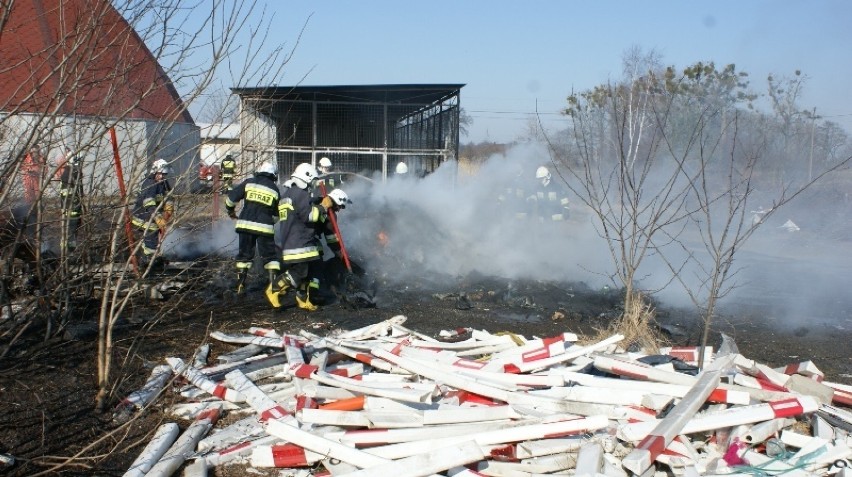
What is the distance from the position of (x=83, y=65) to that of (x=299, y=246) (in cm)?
472

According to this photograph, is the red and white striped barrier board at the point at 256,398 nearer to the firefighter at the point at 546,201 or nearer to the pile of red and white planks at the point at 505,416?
the pile of red and white planks at the point at 505,416

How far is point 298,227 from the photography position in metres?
8.47

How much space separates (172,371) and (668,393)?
3.93 m

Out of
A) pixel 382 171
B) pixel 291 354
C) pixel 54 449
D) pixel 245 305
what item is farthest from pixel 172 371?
pixel 382 171

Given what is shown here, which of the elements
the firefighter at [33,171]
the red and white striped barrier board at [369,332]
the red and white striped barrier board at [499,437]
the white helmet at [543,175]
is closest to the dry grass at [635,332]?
the red and white striped barrier board at [369,332]

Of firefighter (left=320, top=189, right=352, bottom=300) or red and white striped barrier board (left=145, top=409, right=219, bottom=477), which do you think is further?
firefighter (left=320, top=189, right=352, bottom=300)

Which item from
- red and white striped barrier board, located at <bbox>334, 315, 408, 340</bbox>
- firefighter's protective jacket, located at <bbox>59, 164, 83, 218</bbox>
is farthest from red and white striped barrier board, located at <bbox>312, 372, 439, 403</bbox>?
firefighter's protective jacket, located at <bbox>59, 164, 83, 218</bbox>

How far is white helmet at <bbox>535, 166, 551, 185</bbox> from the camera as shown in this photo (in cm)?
1591

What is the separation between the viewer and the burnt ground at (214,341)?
436 centimetres

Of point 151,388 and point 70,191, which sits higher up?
point 70,191

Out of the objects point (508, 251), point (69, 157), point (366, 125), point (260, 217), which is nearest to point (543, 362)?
point (69, 157)

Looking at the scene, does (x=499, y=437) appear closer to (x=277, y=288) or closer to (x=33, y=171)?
(x=33, y=171)

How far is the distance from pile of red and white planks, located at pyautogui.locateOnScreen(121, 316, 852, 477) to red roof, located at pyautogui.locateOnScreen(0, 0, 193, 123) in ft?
6.61

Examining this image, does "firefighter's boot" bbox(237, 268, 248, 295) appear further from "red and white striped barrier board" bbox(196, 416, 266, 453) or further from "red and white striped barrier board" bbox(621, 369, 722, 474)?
"red and white striped barrier board" bbox(621, 369, 722, 474)
